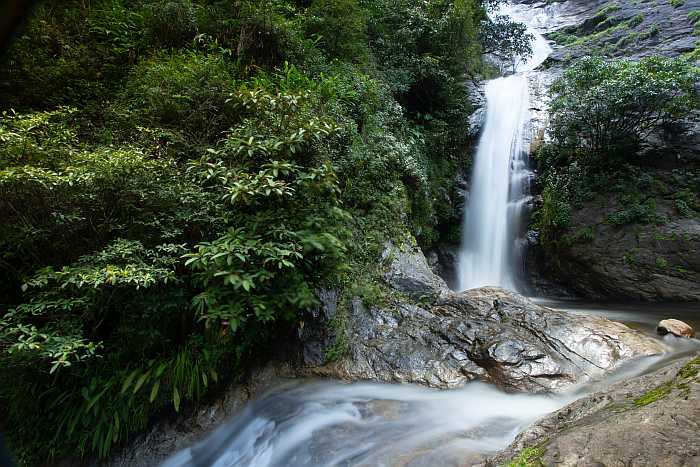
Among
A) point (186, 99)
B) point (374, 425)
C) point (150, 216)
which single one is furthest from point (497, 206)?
point (150, 216)

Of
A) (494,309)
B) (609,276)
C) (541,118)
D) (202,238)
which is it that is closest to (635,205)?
(609,276)

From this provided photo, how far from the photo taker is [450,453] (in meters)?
3.04

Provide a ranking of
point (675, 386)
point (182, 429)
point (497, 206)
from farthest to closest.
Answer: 1. point (497, 206)
2. point (182, 429)
3. point (675, 386)

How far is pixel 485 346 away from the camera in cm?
450

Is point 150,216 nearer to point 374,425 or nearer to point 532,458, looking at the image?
point 374,425

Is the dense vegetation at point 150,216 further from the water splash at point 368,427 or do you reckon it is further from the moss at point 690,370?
the moss at point 690,370

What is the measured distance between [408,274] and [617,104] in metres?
7.72

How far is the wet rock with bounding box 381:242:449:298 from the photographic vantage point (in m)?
5.82

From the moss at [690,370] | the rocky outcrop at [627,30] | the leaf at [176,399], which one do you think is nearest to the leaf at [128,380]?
the leaf at [176,399]

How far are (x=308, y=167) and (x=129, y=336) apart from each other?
2.76 m

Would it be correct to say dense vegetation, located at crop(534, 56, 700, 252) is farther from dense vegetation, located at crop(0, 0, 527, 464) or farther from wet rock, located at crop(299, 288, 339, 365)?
wet rock, located at crop(299, 288, 339, 365)

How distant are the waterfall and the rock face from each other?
7.43m

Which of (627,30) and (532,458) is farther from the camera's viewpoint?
(627,30)

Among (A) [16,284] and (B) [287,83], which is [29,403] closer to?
(A) [16,284]
